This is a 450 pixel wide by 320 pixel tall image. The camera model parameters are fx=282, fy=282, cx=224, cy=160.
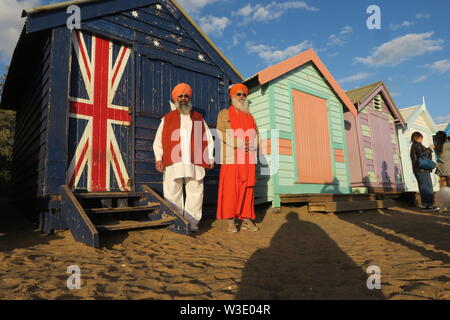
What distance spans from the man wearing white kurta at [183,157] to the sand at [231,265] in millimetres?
534

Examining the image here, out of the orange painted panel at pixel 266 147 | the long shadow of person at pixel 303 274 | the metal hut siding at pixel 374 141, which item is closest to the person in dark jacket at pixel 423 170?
the metal hut siding at pixel 374 141

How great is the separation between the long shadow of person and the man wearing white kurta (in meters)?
1.28

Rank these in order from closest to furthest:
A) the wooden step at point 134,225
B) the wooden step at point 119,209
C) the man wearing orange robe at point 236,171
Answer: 1. the wooden step at point 134,225
2. the wooden step at point 119,209
3. the man wearing orange robe at point 236,171

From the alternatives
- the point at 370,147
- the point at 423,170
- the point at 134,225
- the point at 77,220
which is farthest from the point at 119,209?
the point at 370,147

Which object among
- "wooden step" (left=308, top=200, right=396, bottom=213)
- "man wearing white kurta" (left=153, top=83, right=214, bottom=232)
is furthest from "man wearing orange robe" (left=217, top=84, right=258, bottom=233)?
"wooden step" (left=308, top=200, right=396, bottom=213)

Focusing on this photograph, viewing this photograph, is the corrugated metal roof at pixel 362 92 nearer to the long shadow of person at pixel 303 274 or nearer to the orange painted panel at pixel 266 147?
the orange painted panel at pixel 266 147

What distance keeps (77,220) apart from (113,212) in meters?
0.51

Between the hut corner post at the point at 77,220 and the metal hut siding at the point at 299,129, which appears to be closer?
the hut corner post at the point at 77,220

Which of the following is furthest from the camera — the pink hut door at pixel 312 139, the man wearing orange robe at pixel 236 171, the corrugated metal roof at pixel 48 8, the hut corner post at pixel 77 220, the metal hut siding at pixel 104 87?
the pink hut door at pixel 312 139

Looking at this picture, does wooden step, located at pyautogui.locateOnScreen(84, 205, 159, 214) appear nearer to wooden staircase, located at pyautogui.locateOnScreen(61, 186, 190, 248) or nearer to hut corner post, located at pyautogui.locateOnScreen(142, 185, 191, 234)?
wooden staircase, located at pyautogui.locateOnScreen(61, 186, 190, 248)

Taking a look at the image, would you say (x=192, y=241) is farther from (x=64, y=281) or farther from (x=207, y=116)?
(x=207, y=116)

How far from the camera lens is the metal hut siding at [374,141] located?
9.45m

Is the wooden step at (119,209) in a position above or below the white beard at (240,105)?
below

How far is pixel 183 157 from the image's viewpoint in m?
3.93
